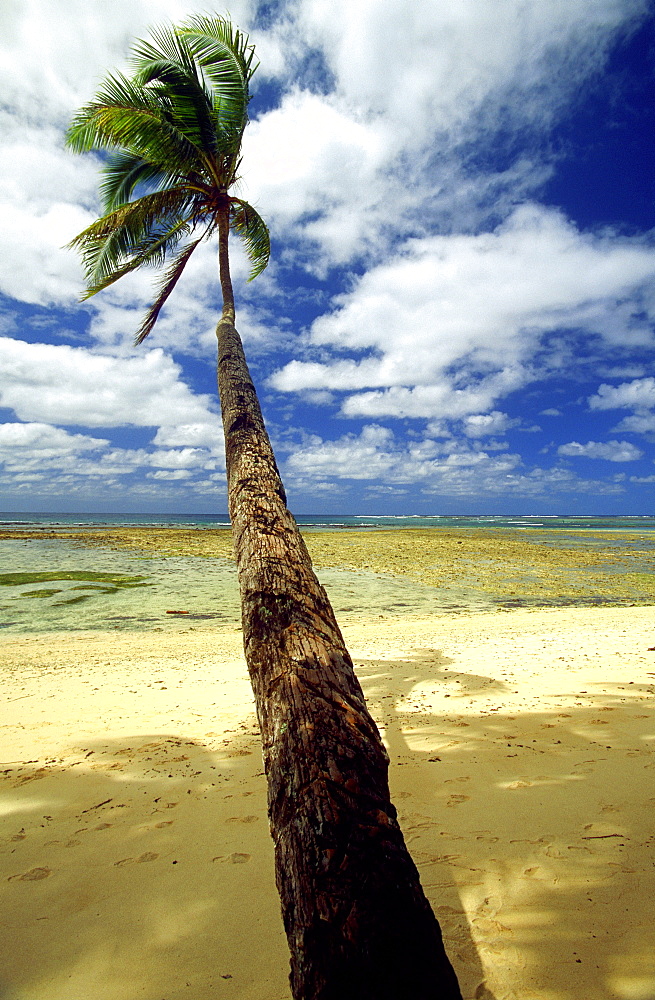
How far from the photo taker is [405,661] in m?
7.28

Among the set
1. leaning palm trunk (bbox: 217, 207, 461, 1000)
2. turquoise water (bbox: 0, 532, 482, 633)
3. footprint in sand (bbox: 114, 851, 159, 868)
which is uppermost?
leaning palm trunk (bbox: 217, 207, 461, 1000)

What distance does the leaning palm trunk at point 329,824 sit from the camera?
4.74 feet

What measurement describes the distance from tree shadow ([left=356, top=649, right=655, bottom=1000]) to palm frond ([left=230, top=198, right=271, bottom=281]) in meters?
9.41

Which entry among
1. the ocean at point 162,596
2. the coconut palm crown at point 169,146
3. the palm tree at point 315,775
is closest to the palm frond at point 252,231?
the coconut palm crown at point 169,146

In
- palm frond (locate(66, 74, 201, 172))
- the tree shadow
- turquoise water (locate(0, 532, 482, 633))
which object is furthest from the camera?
turquoise water (locate(0, 532, 482, 633))

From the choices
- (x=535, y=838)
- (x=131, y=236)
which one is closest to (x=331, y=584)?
(x=131, y=236)

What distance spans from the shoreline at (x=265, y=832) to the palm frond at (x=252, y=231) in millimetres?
8848

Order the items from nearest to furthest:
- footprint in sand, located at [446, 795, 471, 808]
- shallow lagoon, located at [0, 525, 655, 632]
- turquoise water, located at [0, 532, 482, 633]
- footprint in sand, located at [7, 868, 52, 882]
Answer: footprint in sand, located at [7, 868, 52, 882] → footprint in sand, located at [446, 795, 471, 808] → turquoise water, located at [0, 532, 482, 633] → shallow lagoon, located at [0, 525, 655, 632]

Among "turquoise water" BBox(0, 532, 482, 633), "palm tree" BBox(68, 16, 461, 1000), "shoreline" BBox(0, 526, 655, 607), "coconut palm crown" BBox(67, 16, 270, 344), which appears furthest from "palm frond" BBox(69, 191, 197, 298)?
"shoreline" BBox(0, 526, 655, 607)

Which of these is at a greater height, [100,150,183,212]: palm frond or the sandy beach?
[100,150,183,212]: palm frond

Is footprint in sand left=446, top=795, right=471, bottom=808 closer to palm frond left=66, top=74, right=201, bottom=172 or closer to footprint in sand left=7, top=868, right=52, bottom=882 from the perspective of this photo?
footprint in sand left=7, top=868, right=52, bottom=882

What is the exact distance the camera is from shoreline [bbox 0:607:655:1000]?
6.61 ft

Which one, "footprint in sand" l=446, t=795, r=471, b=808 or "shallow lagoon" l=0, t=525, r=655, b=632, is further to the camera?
"shallow lagoon" l=0, t=525, r=655, b=632

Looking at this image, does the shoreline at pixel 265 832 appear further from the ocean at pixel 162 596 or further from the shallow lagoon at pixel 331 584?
the shallow lagoon at pixel 331 584
